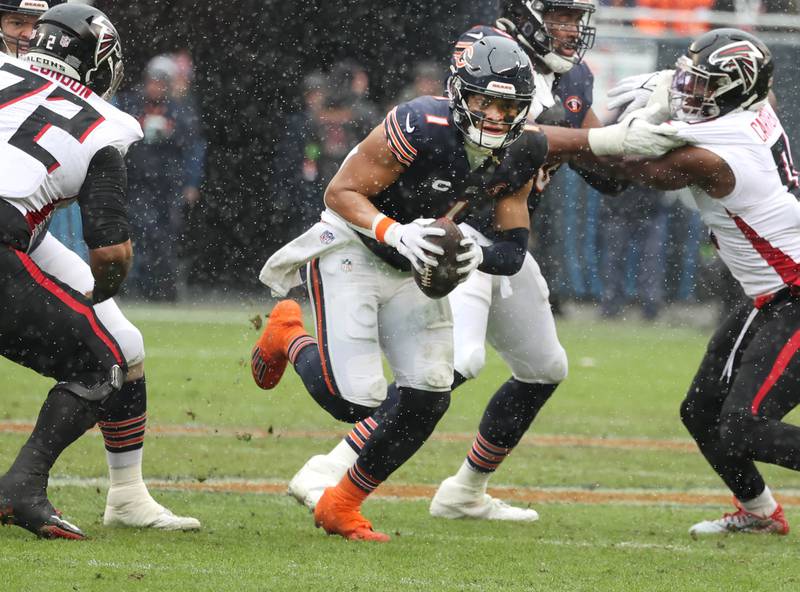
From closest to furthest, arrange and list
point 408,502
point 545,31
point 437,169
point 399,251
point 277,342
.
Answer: point 399,251 < point 437,169 < point 277,342 < point 545,31 < point 408,502

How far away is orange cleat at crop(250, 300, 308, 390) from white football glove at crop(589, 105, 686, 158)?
1308 millimetres

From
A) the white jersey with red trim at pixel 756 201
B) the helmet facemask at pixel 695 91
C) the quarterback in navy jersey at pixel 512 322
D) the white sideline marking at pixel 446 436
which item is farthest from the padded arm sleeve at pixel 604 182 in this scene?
the white sideline marking at pixel 446 436

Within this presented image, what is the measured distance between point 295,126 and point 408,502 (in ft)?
23.3

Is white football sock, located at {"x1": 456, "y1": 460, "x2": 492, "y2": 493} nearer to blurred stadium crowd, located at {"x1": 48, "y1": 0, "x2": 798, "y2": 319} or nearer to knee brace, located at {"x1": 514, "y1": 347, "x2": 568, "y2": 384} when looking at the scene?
knee brace, located at {"x1": 514, "y1": 347, "x2": 568, "y2": 384}

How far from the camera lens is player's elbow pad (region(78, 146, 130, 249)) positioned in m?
4.44

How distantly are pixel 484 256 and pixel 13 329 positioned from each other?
60.7 inches

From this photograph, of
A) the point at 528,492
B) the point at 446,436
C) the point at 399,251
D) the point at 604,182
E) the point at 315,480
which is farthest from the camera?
the point at 446,436

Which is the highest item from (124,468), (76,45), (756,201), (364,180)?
(76,45)

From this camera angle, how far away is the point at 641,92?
5.84 metres

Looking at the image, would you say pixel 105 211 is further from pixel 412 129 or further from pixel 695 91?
pixel 695 91

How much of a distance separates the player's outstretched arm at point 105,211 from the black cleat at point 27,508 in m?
0.69

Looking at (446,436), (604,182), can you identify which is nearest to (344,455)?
(604,182)

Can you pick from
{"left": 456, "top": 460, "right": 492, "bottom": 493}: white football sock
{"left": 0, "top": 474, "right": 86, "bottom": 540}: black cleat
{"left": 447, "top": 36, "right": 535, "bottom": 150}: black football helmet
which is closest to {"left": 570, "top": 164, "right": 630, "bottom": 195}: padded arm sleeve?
{"left": 447, "top": 36, "right": 535, "bottom": 150}: black football helmet

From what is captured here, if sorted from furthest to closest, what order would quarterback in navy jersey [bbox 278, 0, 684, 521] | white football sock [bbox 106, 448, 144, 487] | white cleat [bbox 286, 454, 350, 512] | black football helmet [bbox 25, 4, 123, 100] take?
quarterback in navy jersey [bbox 278, 0, 684, 521], white cleat [bbox 286, 454, 350, 512], white football sock [bbox 106, 448, 144, 487], black football helmet [bbox 25, 4, 123, 100]
